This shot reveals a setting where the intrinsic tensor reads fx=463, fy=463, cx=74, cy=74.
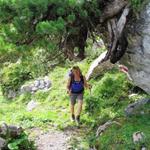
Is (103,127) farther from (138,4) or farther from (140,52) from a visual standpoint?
(138,4)

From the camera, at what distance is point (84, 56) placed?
14594 mm

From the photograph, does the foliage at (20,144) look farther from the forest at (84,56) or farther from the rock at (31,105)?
the rock at (31,105)

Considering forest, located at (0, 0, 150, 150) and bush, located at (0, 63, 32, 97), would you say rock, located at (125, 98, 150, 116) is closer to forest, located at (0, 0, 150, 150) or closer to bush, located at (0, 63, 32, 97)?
forest, located at (0, 0, 150, 150)

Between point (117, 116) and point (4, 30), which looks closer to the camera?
point (4, 30)

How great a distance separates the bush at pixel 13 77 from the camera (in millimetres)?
23219

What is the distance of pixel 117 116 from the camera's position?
589 inches

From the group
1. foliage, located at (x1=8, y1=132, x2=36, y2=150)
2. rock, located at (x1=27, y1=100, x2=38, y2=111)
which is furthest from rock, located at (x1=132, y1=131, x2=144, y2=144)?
rock, located at (x1=27, y1=100, x2=38, y2=111)

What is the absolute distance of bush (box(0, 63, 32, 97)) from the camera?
2322cm

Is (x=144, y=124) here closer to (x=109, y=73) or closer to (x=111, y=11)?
(x=111, y=11)

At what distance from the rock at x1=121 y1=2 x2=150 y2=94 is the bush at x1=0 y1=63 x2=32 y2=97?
997 centimetres

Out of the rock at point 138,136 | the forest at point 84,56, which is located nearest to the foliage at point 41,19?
the forest at point 84,56

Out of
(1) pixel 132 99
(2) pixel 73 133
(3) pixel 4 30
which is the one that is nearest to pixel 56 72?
(1) pixel 132 99

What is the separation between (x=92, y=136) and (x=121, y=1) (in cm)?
414

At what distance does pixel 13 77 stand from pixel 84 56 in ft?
32.1
